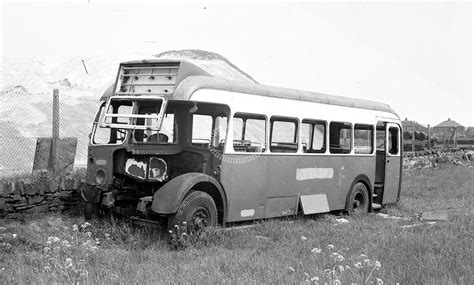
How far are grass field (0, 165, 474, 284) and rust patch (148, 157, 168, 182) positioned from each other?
0.83 m

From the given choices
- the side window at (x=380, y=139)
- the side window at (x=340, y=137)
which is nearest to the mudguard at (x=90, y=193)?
the side window at (x=340, y=137)

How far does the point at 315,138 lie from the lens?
11039 mm

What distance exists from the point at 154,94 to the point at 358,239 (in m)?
3.72

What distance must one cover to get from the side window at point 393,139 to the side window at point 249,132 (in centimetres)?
482

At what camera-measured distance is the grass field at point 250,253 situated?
5.26 metres

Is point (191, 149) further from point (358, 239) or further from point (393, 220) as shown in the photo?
point (393, 220)

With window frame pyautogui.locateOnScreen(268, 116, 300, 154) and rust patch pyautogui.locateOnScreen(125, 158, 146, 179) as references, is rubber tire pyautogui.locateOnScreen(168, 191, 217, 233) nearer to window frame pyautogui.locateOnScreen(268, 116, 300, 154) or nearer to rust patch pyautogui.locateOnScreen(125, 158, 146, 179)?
rust patch pyautogui.locateOnScreen(125, 158, 146, 179)

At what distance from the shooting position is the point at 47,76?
Result: 3356 cm

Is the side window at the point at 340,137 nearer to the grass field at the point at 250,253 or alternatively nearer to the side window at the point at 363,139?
the side window at the point at 363,139

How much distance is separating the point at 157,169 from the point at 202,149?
0.78 m

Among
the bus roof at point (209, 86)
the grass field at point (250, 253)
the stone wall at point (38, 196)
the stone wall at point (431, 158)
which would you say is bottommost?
the grass field at point (250, 253)

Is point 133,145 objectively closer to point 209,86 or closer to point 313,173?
point 209,86

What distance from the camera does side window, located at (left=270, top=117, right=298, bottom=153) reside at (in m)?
9.77

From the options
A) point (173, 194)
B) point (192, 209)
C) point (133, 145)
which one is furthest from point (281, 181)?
point (133, 145)
